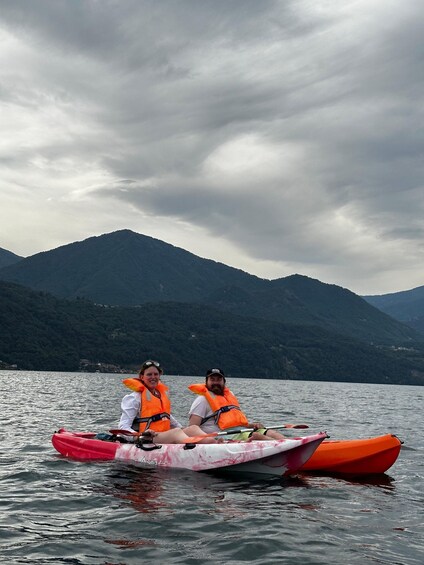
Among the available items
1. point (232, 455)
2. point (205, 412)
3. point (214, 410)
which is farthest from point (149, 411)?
point (232, 455)

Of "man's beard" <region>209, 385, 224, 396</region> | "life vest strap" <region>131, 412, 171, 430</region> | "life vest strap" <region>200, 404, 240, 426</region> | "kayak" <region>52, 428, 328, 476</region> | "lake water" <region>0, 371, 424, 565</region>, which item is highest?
"man's beard" <region>209, 385, 224, 396</region>

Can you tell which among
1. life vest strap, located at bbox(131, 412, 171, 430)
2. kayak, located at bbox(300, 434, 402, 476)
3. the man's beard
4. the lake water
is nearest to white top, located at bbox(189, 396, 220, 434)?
the man's beard

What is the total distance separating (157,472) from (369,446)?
4920 millimetres

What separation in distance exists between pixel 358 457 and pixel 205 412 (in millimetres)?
3817

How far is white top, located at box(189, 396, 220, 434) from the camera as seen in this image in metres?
15.0

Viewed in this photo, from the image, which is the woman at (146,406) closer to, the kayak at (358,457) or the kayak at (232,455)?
the kayak at (232,455)

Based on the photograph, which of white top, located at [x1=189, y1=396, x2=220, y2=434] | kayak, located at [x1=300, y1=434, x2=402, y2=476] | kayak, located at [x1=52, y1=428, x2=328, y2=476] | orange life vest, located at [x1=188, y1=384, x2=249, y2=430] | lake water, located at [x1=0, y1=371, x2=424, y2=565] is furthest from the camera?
white top, located at [x1=189, y1=396, x2=220, y2=434]

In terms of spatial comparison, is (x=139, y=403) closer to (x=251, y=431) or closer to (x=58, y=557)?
(x=251, y=431)

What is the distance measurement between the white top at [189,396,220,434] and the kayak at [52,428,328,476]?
4.20ft

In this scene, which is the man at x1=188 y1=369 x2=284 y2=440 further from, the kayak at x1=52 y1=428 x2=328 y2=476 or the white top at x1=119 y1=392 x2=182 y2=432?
the white top at x1=119 y1=392 x2=182 y2=432

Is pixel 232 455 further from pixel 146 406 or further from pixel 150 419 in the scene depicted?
pixel 146 406

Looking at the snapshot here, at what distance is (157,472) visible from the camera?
13664 mm

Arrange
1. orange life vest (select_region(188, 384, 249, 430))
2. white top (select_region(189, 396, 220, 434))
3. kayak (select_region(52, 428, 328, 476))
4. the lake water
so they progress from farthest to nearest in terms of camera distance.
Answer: white top (select_region(189, 396, 220, 434)), orange life vest (select_region(188, 384, 249, 430)), kayak (select_region(52, 428, 328, 476)), the lake water

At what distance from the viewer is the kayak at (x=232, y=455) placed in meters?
12.8
